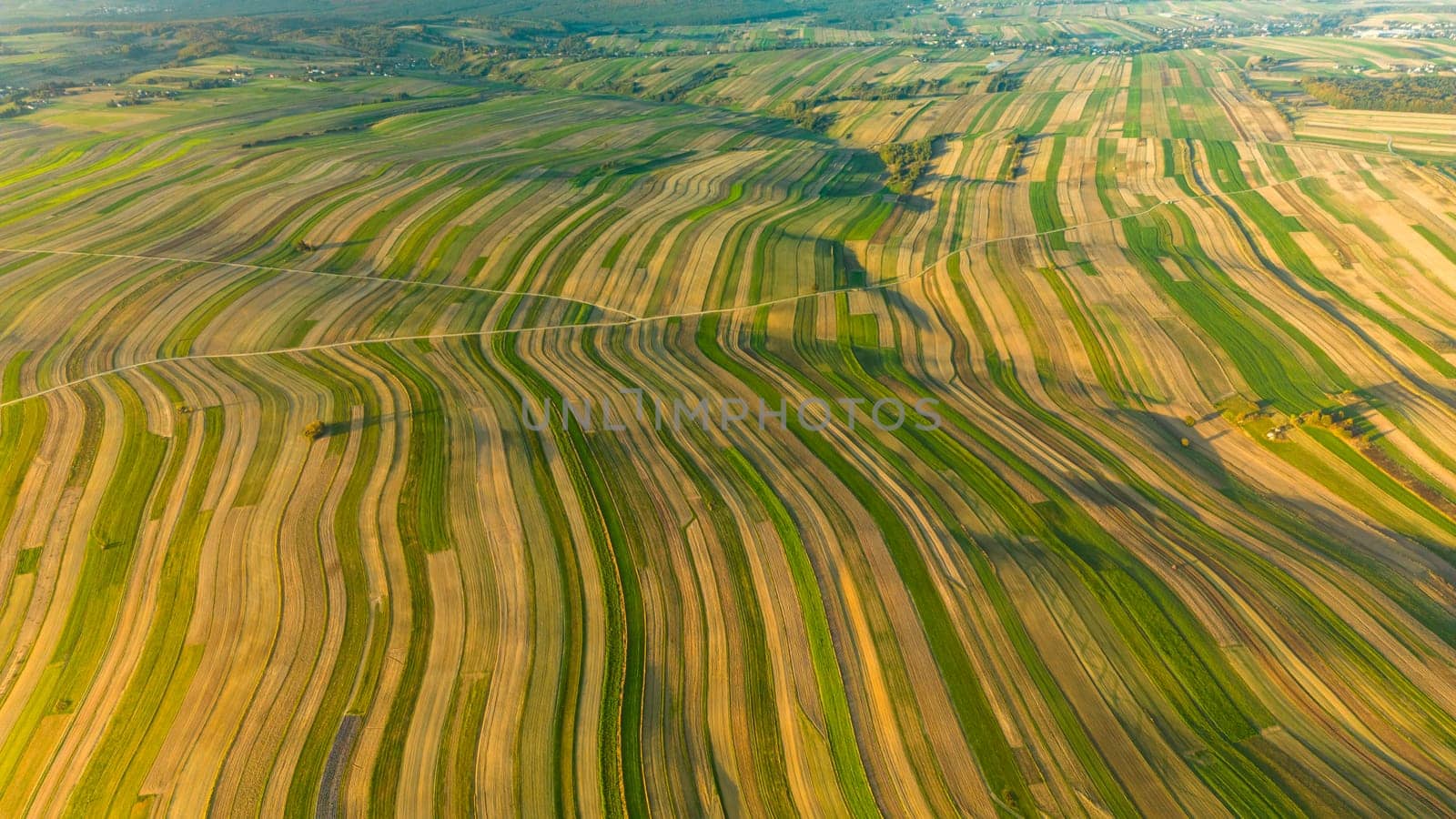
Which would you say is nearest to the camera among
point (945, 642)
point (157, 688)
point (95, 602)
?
point (157, 688)

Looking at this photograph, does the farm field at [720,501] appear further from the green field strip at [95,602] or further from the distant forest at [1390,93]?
the distant forest at [1390,93]

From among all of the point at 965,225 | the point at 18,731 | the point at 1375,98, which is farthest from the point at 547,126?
the point at 1375,98

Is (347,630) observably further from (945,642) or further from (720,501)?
(945,642)

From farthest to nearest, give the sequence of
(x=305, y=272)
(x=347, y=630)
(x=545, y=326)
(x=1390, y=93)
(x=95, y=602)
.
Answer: (x=1390, y=93)
(x=305, y=272)
(x=545, y=326)
(x=95, y=602)
(x=347, y=630)

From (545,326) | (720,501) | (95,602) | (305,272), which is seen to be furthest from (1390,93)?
(95,602)

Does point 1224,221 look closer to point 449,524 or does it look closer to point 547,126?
point 449,524

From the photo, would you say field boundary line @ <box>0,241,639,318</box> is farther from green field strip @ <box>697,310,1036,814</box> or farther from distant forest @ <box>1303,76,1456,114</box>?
distant forest @ <box>1303,76,1456,114</box>

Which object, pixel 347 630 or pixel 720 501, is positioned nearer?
pixel 347 630
